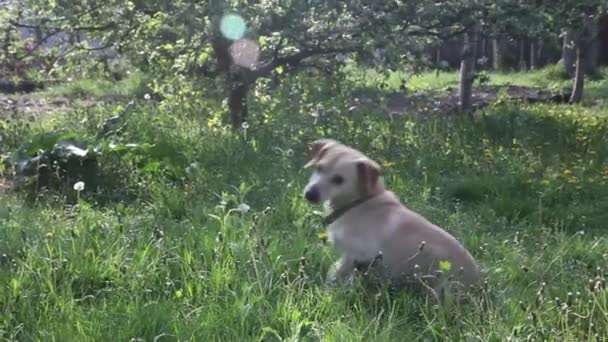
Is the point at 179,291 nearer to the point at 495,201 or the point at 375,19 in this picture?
the point at 495,201

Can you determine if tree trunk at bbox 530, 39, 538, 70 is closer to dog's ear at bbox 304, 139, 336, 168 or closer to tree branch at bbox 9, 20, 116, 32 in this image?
tree branch at bbox 9, 20, 116, 32

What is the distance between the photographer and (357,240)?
3943 mm

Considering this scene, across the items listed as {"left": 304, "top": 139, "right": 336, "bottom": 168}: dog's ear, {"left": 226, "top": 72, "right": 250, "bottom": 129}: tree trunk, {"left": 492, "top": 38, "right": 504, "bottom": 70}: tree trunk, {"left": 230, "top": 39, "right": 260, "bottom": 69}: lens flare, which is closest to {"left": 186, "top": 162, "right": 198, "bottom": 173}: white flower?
{"left": 304, "top": 139, "right": 336, "bottom": 168}: dog's ear

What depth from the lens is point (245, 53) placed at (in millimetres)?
8062

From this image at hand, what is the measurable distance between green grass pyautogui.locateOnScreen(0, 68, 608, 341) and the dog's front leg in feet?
0.31

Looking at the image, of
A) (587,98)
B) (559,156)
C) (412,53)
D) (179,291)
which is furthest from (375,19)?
(587,98)

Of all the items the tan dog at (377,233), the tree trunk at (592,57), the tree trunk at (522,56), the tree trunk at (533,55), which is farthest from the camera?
the tree trunk at (533,55)

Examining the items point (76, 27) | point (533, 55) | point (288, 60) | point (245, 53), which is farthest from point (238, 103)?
point (533, 55)

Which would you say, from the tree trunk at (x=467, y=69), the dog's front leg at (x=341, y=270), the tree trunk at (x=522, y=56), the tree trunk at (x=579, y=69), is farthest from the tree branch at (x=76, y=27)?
the tree trunk at (x=522, y=56)

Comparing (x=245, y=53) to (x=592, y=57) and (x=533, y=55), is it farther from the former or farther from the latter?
(x=533, y=55)

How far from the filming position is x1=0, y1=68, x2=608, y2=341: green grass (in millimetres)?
3200

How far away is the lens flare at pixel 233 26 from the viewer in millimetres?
6934

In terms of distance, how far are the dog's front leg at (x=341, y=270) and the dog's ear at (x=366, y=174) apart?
0.38 m

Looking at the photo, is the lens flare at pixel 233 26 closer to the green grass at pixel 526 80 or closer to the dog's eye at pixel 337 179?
the dog's eye at pixel 337 179
